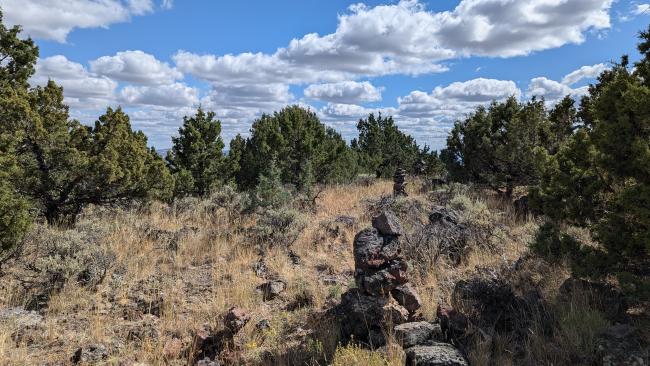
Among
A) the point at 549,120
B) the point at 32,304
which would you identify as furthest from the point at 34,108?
the point at 549,120

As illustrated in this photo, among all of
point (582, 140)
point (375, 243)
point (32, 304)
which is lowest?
point (32, 304)

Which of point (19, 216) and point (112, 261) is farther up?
point (19, 216)

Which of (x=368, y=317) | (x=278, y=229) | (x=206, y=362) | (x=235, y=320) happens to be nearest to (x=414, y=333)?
(x=368, y=317)

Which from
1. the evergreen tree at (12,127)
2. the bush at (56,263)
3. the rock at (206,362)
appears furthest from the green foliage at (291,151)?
the rock at (206,362)

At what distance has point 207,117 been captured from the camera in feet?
43.2

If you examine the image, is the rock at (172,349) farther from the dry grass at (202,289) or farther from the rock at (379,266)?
the rock at (379,266)

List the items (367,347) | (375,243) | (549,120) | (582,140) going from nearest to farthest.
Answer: (367,347) → (375,243) → (582,140) → (549,120)

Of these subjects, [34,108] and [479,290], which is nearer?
[479,290]

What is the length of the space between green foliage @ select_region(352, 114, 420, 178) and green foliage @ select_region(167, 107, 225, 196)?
1089 cm

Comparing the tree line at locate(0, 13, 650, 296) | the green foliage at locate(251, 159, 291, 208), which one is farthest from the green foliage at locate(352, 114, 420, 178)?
the green foliage at locate(251, 159, 291, 208)

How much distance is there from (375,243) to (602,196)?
9.86ft

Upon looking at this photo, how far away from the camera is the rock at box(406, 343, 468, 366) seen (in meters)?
3.64

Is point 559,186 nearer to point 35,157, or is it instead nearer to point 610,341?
point 610,341

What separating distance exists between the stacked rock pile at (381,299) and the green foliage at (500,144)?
7.64 meters
